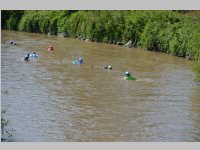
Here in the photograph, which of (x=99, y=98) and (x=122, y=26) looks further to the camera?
(x=122, y=26)

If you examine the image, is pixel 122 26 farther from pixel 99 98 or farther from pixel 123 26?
pixel 99 98

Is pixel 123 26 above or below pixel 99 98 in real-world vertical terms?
above

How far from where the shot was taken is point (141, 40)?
121 feet

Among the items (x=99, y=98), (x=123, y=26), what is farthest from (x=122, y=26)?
(x=99, y=98)

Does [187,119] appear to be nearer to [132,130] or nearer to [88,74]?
[132,130]

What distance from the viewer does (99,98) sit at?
2058cm

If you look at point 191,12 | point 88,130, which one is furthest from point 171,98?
point 191,12

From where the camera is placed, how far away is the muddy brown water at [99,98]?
16125 mm

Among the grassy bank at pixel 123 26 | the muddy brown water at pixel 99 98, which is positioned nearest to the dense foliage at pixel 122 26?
the grassy bank at pixel 123 26

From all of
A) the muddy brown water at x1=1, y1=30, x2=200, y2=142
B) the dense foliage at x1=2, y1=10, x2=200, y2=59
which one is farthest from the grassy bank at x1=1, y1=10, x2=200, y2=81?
the muddy brown water at x1=1, y1=30, x2=200, y2=142

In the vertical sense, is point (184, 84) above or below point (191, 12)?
below

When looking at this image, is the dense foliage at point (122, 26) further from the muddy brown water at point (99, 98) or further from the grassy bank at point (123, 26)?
the muddy brown water at point (99, 98)

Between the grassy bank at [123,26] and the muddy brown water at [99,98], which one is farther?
the grassy bank at [123,26]

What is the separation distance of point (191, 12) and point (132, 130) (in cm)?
2693
